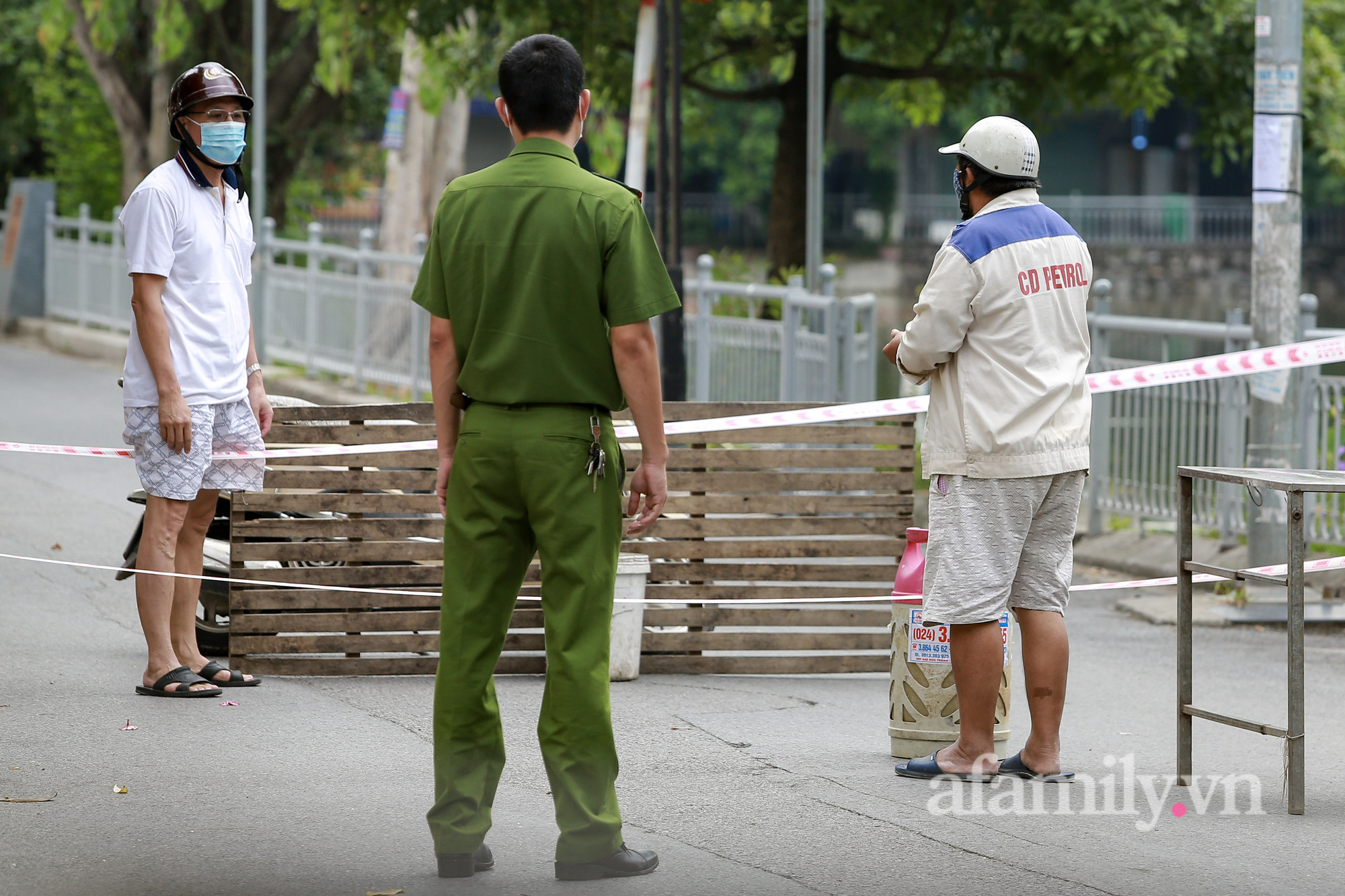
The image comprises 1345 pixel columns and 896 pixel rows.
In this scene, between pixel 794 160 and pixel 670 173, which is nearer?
pixel 670 173

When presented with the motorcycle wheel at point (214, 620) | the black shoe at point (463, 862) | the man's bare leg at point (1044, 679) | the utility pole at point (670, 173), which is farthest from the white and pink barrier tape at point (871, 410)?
the utility pole at point (670, 173)

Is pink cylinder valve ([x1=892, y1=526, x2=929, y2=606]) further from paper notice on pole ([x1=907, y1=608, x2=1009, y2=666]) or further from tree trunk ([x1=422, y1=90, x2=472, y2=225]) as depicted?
tree trunk ([x1=422, y1=90, x2=472, y2=225])

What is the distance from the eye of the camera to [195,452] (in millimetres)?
5574

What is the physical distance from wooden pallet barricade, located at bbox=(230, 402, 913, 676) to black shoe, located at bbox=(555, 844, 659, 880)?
236cm

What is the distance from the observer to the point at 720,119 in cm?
4938

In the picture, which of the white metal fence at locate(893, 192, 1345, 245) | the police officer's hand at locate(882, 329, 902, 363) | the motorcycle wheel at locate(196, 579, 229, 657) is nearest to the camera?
the police officer's hand at locate(882, 329, 902, 363)

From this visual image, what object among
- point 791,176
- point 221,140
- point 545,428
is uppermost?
point 791,176

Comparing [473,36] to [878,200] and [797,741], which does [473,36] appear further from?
Answer: [878,200]

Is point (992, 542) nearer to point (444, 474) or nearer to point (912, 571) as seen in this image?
point (912, 571)

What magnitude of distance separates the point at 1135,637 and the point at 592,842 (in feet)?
15.4

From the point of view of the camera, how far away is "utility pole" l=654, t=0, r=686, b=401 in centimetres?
1027
